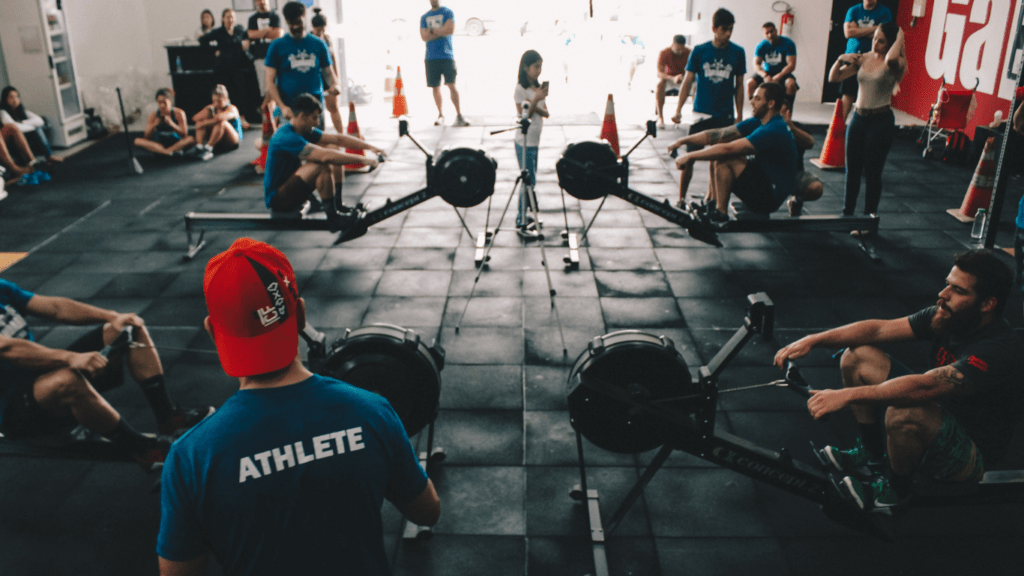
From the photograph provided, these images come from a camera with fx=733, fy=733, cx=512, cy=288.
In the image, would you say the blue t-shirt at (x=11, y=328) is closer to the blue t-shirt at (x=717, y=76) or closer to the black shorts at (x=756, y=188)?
the black shorts at (x=756, y=188)

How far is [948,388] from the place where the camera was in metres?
2.47

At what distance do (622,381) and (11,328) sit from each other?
2.42 m

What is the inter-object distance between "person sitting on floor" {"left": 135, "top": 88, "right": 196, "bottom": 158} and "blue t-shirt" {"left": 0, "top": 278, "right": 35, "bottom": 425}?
580cm

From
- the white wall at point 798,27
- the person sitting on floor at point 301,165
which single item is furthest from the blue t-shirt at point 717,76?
the white wall at point 798,27

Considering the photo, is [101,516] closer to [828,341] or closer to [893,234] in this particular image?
[828,341]

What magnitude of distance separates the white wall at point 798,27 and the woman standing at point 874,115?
208 inches

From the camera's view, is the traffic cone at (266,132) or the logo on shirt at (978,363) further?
the traffic cone at (266,132)

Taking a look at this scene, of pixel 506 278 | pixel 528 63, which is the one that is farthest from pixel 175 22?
pixel 506 278

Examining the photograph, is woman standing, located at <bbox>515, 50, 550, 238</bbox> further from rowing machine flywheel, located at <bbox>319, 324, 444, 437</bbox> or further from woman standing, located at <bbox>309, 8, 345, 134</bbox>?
rowing machine flywheel, located at <bbox>319, 324, 444, 437</bbox>

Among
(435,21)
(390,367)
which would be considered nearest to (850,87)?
(435,21)

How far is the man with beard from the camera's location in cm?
247

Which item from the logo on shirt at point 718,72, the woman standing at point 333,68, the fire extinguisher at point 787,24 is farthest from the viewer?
the fire extinguisher at point 787,24

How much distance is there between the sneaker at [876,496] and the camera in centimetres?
269

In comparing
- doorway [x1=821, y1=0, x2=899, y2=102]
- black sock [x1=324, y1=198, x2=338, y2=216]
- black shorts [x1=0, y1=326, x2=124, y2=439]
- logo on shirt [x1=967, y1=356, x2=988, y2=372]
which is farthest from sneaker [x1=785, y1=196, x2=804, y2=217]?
doorway [x1=821, y1=0, x2=899, y2=102]
